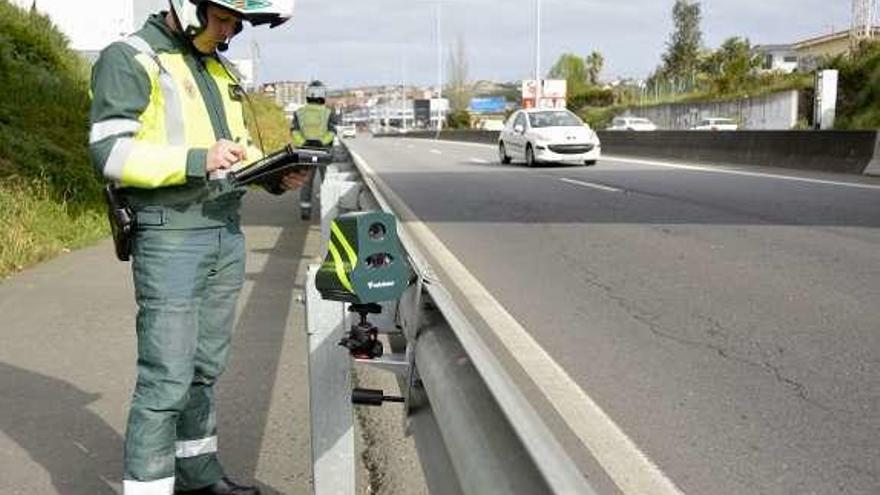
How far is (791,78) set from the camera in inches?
1909

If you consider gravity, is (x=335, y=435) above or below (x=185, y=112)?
A: below

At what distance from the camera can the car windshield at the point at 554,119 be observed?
2466cm

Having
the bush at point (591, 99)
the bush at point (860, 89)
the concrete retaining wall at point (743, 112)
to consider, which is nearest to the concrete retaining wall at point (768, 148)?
the bush at point (860, 89)

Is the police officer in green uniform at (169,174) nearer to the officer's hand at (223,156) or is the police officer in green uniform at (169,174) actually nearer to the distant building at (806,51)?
the officer's hand at (223,156)

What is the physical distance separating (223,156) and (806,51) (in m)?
91.1

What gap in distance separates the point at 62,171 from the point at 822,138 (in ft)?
50.1

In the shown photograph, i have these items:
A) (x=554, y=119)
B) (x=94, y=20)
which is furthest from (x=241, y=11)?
(x=554, y=119)

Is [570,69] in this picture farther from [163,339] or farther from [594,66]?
[163,339]

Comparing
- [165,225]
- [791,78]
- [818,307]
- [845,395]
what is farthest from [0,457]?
[791,78]

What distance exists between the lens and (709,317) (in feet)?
22.4

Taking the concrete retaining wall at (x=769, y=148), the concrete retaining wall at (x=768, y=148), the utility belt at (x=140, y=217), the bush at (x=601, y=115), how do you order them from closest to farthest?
the utility belt at (x=140, y=217) < the concrete retaining wall at (x=768, y=148) < the concrete retaining wall at (x=769, y=148) < the bush at (x=601, y=115)

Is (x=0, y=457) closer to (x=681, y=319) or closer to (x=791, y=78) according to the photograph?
(x=681, y=319)

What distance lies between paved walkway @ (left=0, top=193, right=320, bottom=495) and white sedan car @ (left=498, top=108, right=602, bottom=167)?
15.4 meters

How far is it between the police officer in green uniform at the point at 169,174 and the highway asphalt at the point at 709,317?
1.75 m
